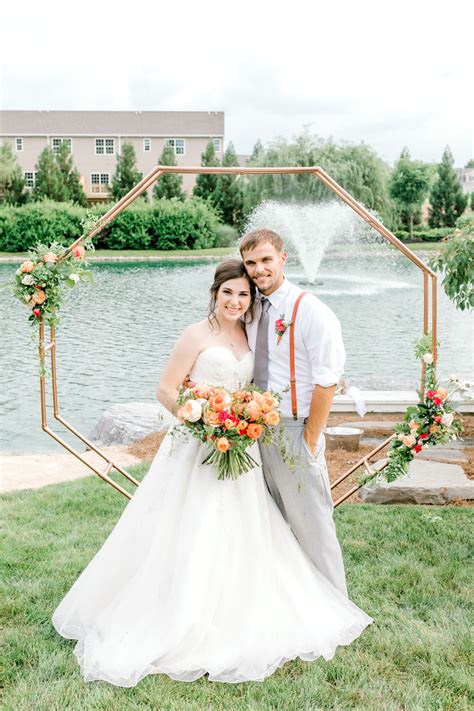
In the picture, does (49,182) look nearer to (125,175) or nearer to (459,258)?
(125,175)

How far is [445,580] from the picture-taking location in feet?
14.0

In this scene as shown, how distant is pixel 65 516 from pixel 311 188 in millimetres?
31837

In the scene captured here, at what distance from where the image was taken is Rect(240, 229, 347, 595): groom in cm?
358

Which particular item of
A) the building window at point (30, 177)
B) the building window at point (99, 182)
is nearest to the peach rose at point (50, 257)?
the building window at point (99, 182)

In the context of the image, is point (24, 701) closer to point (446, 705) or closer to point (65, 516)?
point (446, 705)

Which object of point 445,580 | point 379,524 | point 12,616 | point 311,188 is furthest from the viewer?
point 311,188

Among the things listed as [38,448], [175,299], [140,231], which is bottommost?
[38,448]

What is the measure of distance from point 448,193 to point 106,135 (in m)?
22.4

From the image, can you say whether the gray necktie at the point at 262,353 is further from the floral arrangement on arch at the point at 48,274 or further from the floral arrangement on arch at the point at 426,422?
the floral arrangement on arch at the point at 48,274

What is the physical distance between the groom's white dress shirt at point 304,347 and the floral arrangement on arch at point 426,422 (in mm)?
905

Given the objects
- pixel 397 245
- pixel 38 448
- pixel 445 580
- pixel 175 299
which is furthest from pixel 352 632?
pixel 175 299

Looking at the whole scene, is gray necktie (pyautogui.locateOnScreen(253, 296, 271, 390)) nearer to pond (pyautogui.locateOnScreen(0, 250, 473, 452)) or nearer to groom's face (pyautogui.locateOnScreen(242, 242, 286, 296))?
groom's face (pyautogui.locateOnScreen(242, 242, 286, 296))

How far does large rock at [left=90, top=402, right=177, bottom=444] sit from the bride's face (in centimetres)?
478

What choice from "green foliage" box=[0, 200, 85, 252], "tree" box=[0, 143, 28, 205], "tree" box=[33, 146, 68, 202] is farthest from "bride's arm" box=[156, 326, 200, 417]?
"tree" box=[33, 146, 68, 202]
